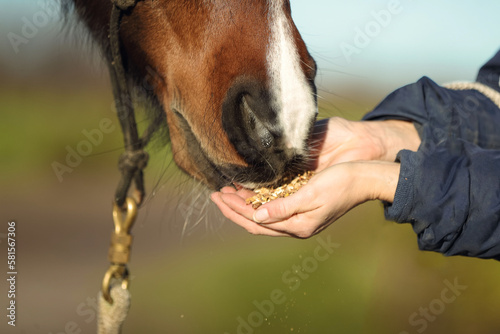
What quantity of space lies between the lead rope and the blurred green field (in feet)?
0.93

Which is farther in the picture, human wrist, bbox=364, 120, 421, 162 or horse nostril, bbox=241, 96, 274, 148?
human wrist, bbox=364, 120, 421, 162

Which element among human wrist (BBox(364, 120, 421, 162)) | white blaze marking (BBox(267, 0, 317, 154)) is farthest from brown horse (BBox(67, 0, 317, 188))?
human wrist (BBox(364, 120, 421, 162))

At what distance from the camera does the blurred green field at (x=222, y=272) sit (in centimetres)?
339

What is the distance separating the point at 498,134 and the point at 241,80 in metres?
1.27

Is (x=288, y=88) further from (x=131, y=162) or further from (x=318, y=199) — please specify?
(x=131, y=162)

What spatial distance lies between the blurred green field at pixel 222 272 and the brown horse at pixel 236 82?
47cm

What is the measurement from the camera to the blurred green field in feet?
11.1

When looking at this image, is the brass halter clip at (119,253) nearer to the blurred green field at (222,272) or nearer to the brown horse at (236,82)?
the brown horse at (236,82)

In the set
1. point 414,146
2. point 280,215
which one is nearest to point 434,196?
point 280,215

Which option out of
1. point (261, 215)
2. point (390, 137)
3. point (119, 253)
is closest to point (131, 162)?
point (119, 253)

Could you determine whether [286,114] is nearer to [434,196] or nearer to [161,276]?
[434,196]

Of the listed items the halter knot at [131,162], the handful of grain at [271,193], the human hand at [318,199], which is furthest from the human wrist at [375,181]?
the halter knot at [131,162]

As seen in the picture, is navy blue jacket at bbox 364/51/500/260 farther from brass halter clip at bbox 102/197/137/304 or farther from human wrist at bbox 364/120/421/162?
brass halter clip at bbox 102/197/137/304

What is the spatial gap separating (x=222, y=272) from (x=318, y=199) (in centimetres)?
410
